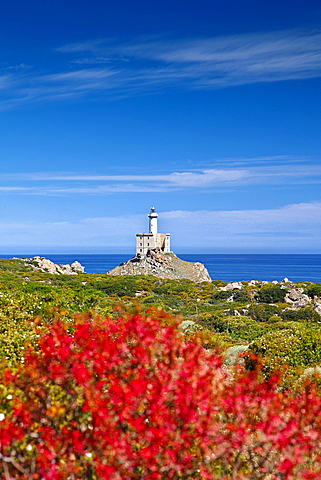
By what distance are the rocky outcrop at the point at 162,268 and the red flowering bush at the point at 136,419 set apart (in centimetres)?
7436

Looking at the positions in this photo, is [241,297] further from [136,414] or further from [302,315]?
[136,414]

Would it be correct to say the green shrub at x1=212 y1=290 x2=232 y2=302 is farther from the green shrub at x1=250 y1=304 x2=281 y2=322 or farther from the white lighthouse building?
the white lighthouse building

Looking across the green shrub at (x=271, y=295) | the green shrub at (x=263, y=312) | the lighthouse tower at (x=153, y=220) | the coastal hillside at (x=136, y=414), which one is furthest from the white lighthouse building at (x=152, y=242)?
the coastal hillside at (x=136, y=414)

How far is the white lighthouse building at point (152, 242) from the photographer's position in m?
91.2

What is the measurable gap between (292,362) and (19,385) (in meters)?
7.46

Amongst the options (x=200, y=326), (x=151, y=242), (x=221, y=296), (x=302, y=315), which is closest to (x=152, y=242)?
(x=151, y=242)

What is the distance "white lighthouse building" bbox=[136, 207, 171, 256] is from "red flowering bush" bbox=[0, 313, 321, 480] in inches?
3309

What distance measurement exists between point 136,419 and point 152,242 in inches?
3412

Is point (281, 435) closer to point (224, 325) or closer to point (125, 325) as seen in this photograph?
point (125, 325)

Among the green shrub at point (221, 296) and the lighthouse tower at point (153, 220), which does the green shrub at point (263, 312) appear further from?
the lighthouse tower at point (153, 220)

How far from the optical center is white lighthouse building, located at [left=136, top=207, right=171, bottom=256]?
91188mm

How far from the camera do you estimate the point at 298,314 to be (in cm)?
2603

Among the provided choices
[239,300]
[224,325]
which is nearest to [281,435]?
[224,325]

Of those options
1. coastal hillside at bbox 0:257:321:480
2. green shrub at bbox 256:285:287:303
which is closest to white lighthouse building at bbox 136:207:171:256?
green shrub at bbox 256:285:287:303
